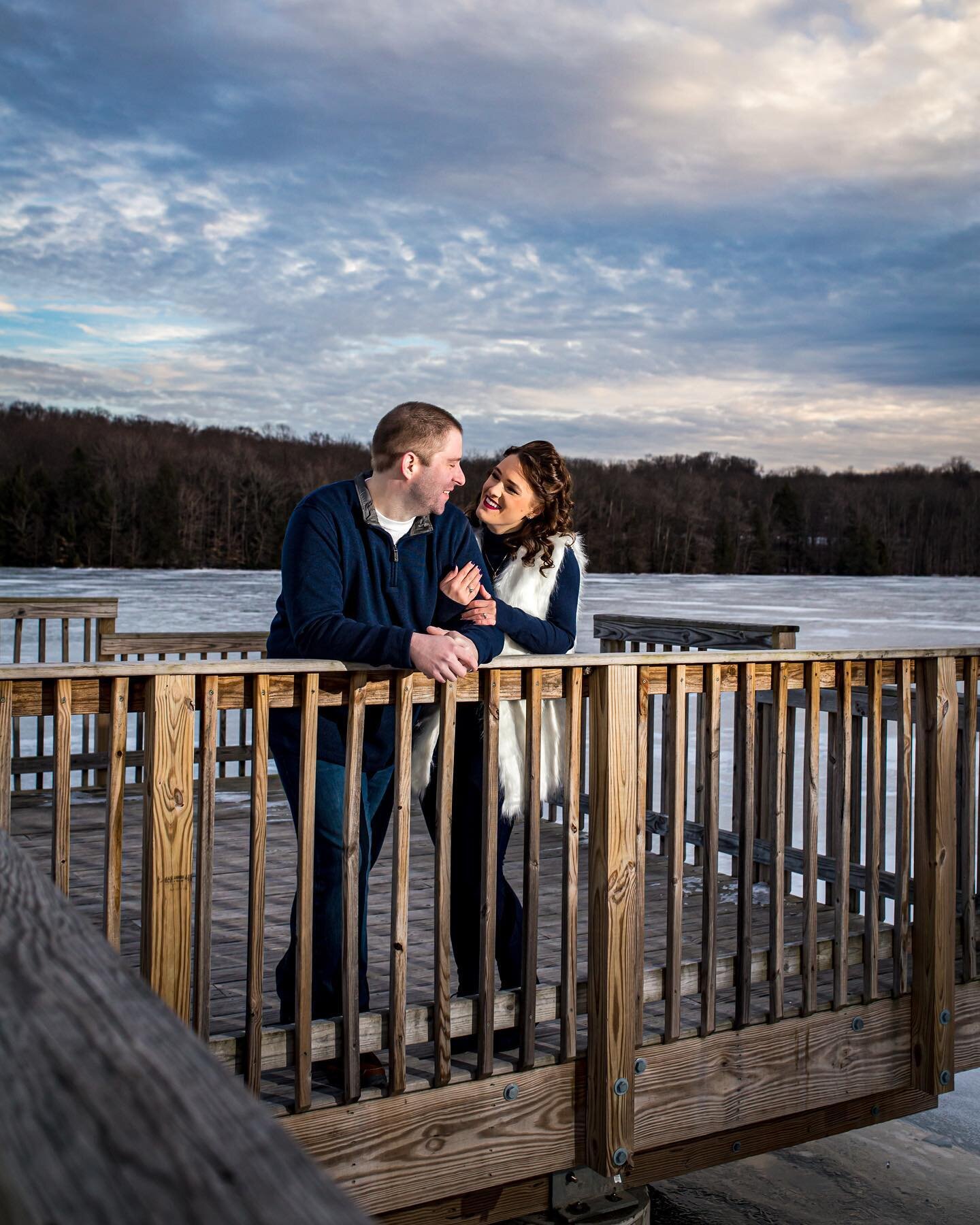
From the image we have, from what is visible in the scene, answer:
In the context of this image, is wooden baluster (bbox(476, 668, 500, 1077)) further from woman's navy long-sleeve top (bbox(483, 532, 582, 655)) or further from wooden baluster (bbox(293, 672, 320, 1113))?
wooden baluster (bbox(293, 672, 320, 1113))

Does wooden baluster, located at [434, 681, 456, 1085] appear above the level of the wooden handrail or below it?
below

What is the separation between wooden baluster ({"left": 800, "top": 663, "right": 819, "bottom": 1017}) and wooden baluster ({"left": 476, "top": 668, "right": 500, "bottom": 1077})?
1.14m

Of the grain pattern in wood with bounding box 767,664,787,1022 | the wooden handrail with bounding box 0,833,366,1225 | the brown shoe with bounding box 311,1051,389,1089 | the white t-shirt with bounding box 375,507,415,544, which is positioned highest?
the white t-shirt with bounding box 375,507,415,544

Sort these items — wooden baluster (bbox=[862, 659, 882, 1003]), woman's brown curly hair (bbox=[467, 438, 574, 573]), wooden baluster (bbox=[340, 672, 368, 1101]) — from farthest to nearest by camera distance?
1. wooden baluster (bbox=[862, 659, 882, 1003])
2. woman's brown curly hair (bbox=[467, 438, 574, 573])
3. wooden baluster (bbox=[340, 672, 368, 1101])

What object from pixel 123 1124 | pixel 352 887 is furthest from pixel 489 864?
pixel 123 1124

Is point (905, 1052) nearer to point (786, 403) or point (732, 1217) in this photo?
point (732, 1217)

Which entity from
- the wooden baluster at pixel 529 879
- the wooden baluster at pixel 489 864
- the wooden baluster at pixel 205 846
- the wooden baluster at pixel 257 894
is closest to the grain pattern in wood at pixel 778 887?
the wooden baluster at pixel 529 879

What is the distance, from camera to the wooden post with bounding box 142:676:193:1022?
2.70 metres

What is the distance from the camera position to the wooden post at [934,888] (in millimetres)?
3979

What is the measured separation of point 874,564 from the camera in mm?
84000

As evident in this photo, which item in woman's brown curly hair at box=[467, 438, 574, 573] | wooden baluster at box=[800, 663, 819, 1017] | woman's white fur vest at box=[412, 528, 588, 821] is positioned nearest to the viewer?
woman's white fur vest at box=[412, 528, 588, 821]

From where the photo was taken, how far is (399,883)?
9.84ft

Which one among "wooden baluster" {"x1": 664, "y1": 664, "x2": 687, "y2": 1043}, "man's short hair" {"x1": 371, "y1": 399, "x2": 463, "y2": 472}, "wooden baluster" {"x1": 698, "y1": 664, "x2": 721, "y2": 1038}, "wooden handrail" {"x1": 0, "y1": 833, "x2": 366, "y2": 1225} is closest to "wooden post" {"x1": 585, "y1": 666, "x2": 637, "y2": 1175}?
"wooden baluster" {"x1": 664, "y1": 664, "x2": 687, "y2": 1043}

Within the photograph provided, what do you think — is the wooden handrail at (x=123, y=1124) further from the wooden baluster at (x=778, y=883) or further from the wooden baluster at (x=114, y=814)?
the wooden baluster at (x=778, y=883)
